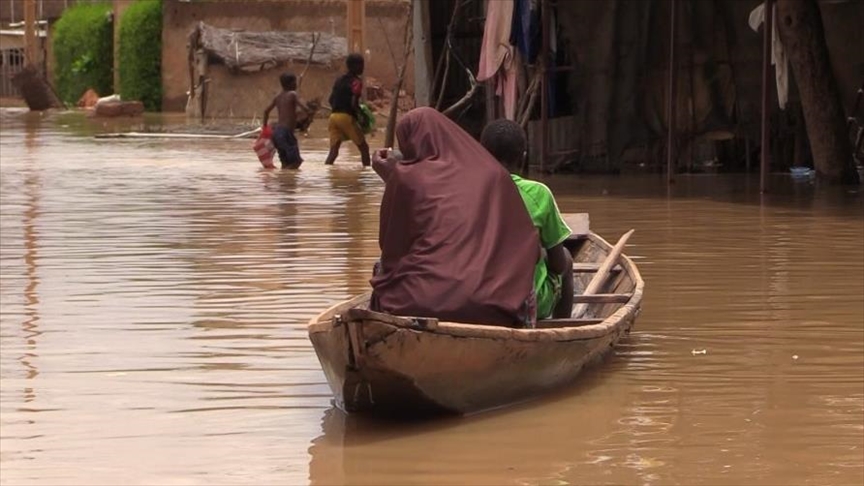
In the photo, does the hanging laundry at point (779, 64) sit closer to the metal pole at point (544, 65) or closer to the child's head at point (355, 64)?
the metal pole at point (544, 65)

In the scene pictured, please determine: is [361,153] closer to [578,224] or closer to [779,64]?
[779,64]

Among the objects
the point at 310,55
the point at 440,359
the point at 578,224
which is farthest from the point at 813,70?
the point at 310,55

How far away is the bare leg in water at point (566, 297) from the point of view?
6.86 meters

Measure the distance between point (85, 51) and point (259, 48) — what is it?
1268 centimetres

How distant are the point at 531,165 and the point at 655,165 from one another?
4.41 feet

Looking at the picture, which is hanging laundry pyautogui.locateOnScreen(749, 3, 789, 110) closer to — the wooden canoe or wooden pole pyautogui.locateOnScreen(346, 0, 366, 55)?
wooden pole pyautogui.locateOnScreen(346, 0, 366, 55)

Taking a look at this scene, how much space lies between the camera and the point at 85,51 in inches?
1817

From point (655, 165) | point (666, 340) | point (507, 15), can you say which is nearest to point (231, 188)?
point (507, 15)

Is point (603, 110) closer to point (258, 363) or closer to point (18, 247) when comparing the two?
point (18, 247)

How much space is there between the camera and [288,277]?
970 centimetres

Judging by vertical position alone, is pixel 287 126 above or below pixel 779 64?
below

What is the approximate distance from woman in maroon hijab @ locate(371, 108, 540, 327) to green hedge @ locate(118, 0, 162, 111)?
35039 millimetres

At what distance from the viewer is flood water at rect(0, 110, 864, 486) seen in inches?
213

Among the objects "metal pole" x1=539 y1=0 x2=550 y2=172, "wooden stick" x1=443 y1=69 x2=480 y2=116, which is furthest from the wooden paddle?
"wooden stick" x1=443 y1=69 x2=480 y2=116
